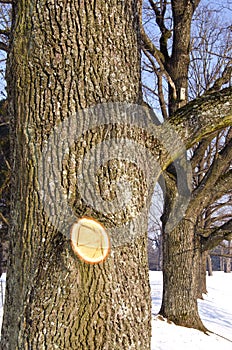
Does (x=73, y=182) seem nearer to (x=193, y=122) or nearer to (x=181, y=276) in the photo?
(x=193, y=122)

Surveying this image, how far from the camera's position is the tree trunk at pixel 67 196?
2119 mm

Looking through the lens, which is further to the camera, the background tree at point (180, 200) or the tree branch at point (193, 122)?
the background tree at point (180, 200)

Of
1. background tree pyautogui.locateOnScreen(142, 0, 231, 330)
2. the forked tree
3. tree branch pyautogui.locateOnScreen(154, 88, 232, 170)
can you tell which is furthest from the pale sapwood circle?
background tree pyautogui.locateOnScreen(142, 0, 231, 330)

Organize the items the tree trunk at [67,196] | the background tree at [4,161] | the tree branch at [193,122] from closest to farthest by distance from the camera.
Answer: the tree trunk at [67,196] → the tree branch at [193,122] → the background tree at [4,161]

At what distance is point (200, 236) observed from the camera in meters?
7.84

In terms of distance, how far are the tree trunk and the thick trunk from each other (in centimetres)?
503

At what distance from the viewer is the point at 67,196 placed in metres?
2.20

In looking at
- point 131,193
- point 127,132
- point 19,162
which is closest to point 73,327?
point 131,193

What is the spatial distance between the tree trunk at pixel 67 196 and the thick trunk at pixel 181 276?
5.03m

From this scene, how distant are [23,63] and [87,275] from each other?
4.10 ft

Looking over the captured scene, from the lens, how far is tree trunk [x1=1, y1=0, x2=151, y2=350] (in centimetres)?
212

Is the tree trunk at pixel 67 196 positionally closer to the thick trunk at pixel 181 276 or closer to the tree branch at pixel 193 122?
the tree branch at pixel 193 122

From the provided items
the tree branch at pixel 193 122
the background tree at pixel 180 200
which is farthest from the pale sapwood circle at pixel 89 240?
the background tree at pixel 180 200

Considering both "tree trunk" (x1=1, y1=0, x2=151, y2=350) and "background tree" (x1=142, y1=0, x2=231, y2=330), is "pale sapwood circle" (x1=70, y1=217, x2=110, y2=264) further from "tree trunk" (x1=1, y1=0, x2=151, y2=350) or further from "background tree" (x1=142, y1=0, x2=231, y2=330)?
"background tree" (x1=142, y1=0, x2=231, y2=330)
